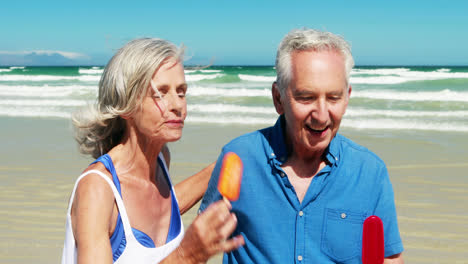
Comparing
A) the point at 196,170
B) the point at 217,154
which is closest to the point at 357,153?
the point at 196,170

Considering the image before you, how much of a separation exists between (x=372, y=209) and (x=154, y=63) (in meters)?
1.28

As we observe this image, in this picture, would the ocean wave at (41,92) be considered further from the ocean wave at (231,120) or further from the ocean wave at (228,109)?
the ocean wave at (231,120)

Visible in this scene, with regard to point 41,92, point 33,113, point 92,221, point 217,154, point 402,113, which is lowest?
point 41,92

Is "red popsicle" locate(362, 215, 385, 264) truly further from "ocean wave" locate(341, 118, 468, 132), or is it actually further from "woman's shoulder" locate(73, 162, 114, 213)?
"ocean wave" locate(341, 118, 468, 132)

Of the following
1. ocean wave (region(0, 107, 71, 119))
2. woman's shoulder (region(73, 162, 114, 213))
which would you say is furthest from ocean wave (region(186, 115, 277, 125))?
woman's shoulder (region(73, 162, 114, 213))

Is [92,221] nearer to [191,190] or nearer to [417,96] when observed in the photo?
[191,190]

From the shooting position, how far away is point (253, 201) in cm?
240

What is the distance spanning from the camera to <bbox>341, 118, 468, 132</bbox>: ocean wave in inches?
457

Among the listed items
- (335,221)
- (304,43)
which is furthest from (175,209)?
(304,43)

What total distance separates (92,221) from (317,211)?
1035mm

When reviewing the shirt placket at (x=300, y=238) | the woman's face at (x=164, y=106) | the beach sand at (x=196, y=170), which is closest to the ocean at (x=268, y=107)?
the beach sand at (x=196, y=170)

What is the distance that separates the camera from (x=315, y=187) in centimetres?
237

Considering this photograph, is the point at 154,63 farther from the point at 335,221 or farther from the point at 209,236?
the point at 335,221

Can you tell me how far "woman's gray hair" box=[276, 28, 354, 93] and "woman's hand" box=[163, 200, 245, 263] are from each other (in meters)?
0.76
